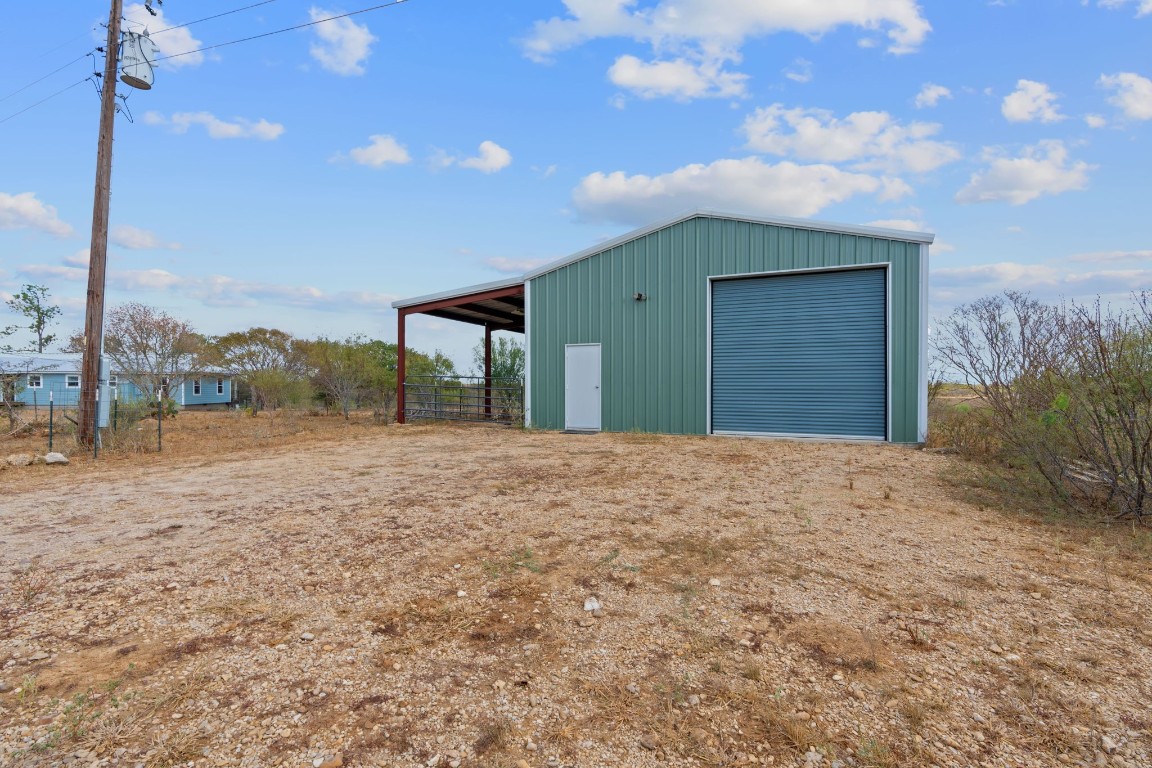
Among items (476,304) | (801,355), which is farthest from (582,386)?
(801,355)

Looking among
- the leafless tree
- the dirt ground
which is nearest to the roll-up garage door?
the dirt ground

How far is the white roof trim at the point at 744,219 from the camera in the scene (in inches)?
369

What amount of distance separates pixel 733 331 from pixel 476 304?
6463mm

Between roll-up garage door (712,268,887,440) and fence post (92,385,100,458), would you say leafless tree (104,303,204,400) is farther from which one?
roll-up garage door (712,268,887,440)

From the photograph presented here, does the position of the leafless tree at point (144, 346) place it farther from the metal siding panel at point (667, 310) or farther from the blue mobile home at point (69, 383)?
the metal siding panel at point (667, 310)

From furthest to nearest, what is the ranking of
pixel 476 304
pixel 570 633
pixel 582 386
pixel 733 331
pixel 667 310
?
1. pixel 476 304
2. pixel 582 386
3. pixel 667 310
4. pixel 733 331
5. pixel 570 633

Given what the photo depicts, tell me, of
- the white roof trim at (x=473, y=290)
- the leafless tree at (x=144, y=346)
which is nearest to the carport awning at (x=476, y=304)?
the white roof trim at (x=473, y=290)

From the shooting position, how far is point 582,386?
479 inches

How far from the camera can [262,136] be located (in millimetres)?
10836

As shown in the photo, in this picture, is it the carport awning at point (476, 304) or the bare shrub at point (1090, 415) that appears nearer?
the bare shrub at point (1090, 415)

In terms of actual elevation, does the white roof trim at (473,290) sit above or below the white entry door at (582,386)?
above

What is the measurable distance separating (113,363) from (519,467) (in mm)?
19737

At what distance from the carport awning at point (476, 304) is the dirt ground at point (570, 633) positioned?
27.5 ft

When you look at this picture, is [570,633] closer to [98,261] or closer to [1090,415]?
[1090,415]
